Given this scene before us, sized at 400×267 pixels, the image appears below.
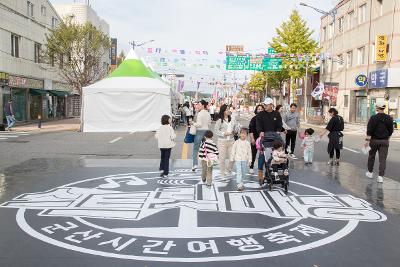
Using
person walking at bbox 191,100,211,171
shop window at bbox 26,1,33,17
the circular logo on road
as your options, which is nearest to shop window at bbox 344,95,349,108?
shop window at bbox 26,1,33,17

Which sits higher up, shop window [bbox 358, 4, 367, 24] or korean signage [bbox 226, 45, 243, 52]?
shop window [bbox 358, 4, 367, 24]

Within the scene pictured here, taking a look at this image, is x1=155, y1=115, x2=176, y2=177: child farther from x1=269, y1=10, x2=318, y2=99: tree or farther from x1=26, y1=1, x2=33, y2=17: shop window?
x1=269, y1=10, x2=318, y2=99: tree

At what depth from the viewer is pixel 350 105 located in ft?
128

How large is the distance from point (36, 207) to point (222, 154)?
4.24 m

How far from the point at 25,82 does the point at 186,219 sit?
28.5 meters

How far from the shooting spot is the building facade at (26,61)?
2842cm

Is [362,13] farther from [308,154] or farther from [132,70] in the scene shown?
[308,154]

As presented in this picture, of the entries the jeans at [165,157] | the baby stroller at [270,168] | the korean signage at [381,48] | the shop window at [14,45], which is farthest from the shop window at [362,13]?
the jeans at [165,157]

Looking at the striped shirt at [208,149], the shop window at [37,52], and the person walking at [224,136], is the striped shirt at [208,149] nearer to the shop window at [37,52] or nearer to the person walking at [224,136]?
the person walking at [224,136]

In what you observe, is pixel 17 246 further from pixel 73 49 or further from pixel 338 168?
pixel 73 49

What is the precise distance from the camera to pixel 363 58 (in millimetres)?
36750

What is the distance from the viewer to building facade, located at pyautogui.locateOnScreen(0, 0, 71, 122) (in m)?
28.4

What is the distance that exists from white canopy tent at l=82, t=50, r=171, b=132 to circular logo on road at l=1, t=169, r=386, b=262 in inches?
559

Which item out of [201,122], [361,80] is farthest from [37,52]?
[201,122]
